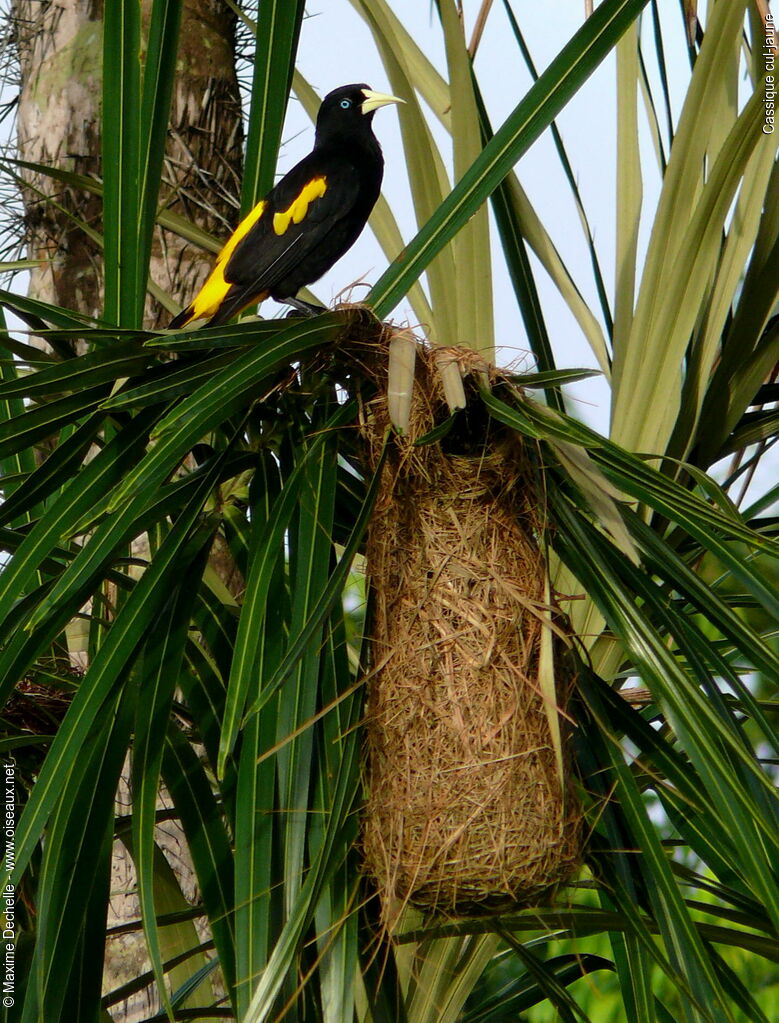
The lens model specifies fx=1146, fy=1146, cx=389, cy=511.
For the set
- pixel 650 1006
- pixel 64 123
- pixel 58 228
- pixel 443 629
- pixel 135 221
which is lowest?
pixel 650 1006

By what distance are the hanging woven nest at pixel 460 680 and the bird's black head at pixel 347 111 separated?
141 cm

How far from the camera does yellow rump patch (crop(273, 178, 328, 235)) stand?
2006 millimetres

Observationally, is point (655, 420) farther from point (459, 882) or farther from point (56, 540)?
point (56, 540)

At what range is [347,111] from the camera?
2.47 m

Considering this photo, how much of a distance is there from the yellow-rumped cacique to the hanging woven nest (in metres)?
0.71

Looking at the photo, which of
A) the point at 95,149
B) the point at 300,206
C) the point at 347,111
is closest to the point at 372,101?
the point at 347,111

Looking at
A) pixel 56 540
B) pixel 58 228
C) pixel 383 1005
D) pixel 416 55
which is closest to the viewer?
pixel 56 540

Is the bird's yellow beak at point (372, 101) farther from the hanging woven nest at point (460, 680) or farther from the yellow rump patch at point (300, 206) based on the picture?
the hanging woven nest at point (460, 680)

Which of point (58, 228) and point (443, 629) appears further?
point (58, 228)

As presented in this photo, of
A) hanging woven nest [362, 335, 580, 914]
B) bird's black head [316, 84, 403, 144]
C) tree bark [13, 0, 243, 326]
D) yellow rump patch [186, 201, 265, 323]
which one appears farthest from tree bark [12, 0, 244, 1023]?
hanging woven nest [362, 335, 580, 914]

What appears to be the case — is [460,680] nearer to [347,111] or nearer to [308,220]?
[308,220]

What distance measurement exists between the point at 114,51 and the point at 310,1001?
1066mm

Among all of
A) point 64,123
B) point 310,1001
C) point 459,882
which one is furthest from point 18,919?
point 64,123

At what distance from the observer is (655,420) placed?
1.64 meters
